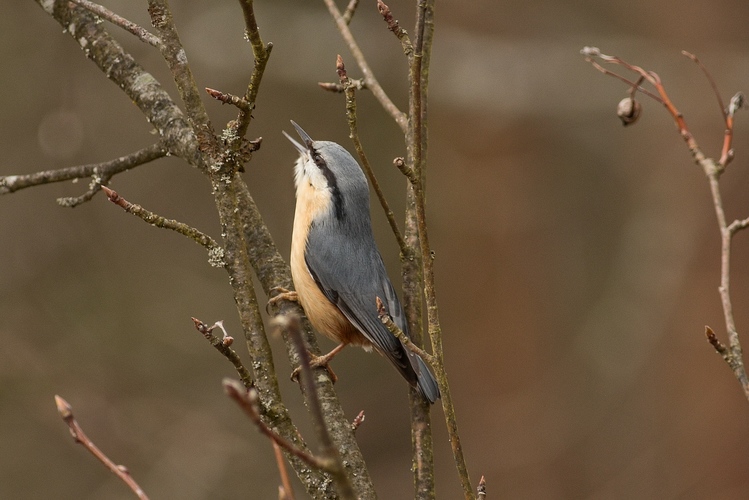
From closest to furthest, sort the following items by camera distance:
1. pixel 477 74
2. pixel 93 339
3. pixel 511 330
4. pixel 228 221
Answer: pixel 228 221 → pixel 93 339 → pixel 477 74 → pixel 511 330

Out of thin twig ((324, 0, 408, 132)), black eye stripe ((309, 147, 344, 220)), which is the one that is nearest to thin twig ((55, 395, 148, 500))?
thin twig ((324, 0, 408, 132))

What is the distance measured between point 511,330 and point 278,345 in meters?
2.08

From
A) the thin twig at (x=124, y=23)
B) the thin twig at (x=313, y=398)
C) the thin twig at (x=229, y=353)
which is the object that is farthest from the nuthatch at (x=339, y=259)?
the thin twig at (x=313, y=398)

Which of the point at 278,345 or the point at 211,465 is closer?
the point at 211,465

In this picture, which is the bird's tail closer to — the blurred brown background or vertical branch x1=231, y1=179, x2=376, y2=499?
vertical branch x1=231, y1=179, x2=376, y2=499

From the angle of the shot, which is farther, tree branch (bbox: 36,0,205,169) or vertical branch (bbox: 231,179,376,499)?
tree branch (bbox: 36,0,205,169)

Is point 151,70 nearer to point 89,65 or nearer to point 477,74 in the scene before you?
point 89,65

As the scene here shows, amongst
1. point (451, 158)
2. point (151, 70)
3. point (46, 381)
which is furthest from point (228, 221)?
point (451, 158)

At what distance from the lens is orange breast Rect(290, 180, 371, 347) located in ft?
10.9

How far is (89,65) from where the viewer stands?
620 centimetres

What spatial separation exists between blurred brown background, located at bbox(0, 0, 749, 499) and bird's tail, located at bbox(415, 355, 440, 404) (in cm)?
307

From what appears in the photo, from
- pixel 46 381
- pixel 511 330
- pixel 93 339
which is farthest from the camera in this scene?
pixel 511 330

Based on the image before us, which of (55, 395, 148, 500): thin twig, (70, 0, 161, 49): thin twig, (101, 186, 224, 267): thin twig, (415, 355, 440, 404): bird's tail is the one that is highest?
(70, 0, 161, 49): thin twig

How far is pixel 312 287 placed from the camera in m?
3.35
